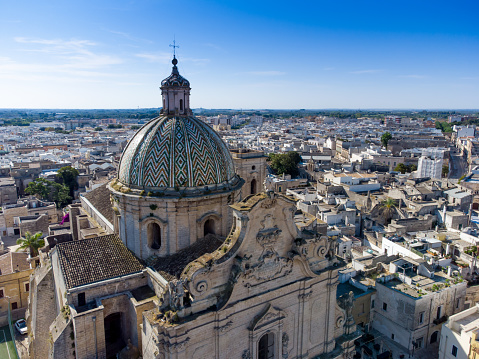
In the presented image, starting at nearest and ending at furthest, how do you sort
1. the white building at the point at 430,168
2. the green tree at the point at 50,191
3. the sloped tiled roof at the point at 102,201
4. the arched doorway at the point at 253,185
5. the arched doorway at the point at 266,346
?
the arched doorway at the point at 266,346, the sloped tiled roof at the point at 102,201, the arched doorway at the point at 253,185, the green tree at the point at 50,191, the white building at the point at 430,168

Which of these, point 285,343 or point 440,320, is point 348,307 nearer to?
point 285,343

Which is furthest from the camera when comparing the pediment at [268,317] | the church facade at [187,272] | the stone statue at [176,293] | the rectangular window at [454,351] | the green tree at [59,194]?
the green tree at [59,194]

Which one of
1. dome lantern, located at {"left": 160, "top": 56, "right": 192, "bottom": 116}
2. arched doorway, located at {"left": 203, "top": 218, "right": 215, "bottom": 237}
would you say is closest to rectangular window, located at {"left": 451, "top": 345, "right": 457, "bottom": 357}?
arched doorway, located at {"left": 203, "top": 218, "right": 215, "bottom": 237}

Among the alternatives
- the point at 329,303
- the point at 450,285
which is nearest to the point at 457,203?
the point at 450,285

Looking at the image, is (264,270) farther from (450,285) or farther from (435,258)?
(435,258)

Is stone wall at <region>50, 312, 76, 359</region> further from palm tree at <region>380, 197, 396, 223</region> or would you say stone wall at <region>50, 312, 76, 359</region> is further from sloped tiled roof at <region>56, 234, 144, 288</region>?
palm tree at <region>380, 197, 396, 223</region>

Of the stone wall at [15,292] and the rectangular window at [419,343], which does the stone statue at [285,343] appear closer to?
the rectangular window at [419,343]

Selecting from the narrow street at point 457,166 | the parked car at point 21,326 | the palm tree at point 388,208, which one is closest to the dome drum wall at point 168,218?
the parked car at point 21,326
